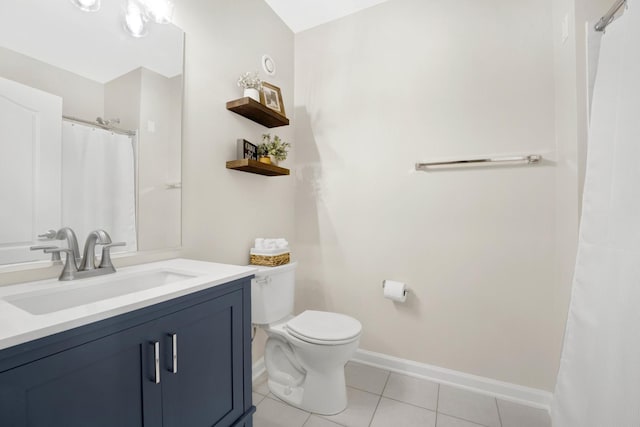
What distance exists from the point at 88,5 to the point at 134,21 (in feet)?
0.53

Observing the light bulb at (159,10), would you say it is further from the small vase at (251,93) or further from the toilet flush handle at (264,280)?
the toilet flush handle at (264,280)

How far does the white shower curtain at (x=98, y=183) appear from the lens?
0.97 m

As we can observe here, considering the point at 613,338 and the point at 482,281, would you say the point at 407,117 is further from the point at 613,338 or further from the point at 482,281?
the point at 613,338

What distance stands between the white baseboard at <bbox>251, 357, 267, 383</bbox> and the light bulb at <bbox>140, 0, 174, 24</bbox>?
198 centimetres

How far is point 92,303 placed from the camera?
715 millimetres

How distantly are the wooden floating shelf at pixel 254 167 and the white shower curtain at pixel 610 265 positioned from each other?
148cm

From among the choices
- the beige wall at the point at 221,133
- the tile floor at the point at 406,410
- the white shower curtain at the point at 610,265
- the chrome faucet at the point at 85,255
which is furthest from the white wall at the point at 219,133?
the white shower curtain at the point at 610,265

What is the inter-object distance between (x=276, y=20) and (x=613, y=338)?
2516 mm

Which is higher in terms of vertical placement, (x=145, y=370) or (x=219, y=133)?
(x=219, y=133)

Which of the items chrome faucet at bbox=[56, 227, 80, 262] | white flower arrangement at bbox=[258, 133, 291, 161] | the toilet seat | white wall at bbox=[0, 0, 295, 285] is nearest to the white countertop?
chrome faucet at bbox=[56, 227, 80, 262]

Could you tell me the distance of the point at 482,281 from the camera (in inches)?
64.6

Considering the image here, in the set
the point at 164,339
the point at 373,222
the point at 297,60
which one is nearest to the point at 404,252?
the point at 373,222

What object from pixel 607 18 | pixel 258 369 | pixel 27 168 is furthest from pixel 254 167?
pixel 607 18

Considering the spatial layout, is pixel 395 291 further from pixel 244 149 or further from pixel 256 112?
pixel 256 112
